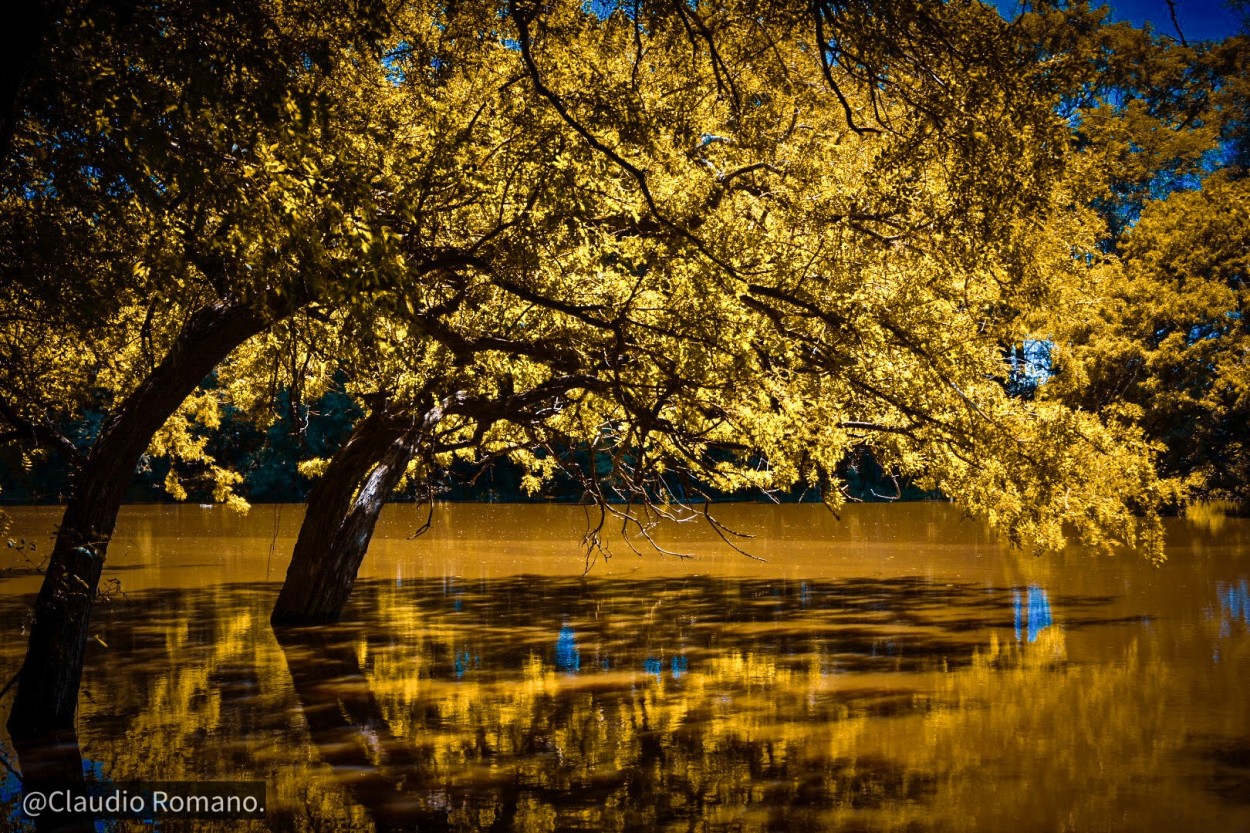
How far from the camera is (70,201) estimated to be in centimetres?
852

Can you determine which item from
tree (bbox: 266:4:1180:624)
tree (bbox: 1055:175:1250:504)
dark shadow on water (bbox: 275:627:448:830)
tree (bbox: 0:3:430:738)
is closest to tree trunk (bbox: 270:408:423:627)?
tree (bbox: 266:4:1180:624)

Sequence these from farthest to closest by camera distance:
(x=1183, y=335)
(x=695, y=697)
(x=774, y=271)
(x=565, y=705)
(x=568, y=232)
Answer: (x=1183, y=335), (x=695, y=697), (x=774, y=271), (x=565, y=705), (x=568, y=232)

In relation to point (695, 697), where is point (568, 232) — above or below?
above

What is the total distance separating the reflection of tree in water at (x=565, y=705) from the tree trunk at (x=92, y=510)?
0.65 meters

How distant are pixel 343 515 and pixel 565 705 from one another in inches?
222

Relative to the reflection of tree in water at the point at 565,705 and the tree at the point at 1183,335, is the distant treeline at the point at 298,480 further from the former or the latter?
the reflection of tree in water at the point at 565,705

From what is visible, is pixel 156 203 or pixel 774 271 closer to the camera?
pixel 156 203

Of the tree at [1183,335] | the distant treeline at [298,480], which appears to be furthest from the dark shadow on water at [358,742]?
the distant treeline at [298,480]

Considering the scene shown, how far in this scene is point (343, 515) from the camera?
1617 cm

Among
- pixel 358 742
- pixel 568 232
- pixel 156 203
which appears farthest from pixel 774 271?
pixel 156 203

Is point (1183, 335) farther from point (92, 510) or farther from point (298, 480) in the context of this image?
point (298, 480)

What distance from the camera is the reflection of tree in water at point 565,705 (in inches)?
340

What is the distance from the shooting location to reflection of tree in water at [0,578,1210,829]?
8.65 metres

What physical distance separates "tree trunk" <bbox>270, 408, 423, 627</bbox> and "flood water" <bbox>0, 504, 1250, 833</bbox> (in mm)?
480
